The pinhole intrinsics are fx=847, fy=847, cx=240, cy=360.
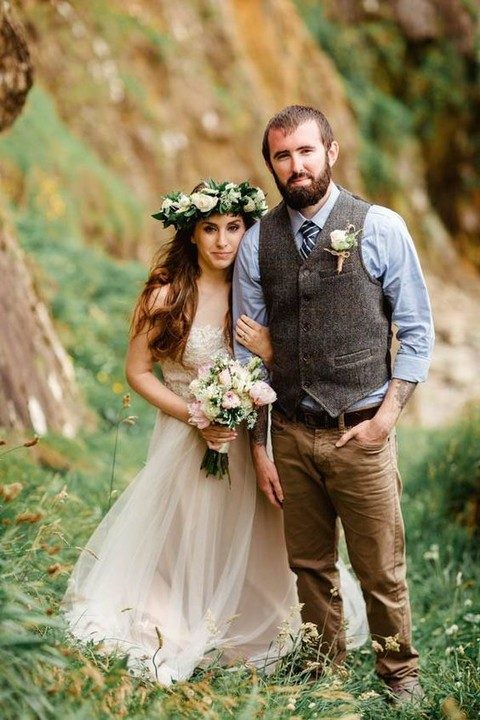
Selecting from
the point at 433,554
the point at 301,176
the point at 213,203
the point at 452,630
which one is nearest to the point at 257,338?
the point at 213,203

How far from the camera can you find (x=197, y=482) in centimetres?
392

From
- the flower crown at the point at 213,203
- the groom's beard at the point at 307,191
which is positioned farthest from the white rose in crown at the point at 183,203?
the groom's beard at the point at 307,191

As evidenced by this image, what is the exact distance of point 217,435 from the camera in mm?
3736

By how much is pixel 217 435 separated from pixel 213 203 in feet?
3.32

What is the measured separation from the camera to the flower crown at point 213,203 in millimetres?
3676

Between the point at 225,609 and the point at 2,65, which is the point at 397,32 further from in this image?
the point at 225,609

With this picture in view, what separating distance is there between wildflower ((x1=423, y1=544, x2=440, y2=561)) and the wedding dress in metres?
1.15

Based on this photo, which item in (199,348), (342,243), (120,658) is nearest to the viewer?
(120,658)

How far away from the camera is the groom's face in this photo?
3371mm

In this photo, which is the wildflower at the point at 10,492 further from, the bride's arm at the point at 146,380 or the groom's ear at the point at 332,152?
the groom's ear at the point at 332,152

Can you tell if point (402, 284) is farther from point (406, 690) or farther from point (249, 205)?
point (406, 690)

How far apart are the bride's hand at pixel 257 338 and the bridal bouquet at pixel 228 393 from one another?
0.21 feet

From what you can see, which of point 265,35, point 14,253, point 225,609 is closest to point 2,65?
point 14,253

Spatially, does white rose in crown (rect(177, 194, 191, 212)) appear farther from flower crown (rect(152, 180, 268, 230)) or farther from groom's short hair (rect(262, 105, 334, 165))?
groom's short hair (rect(262, 105, 334, 165))
